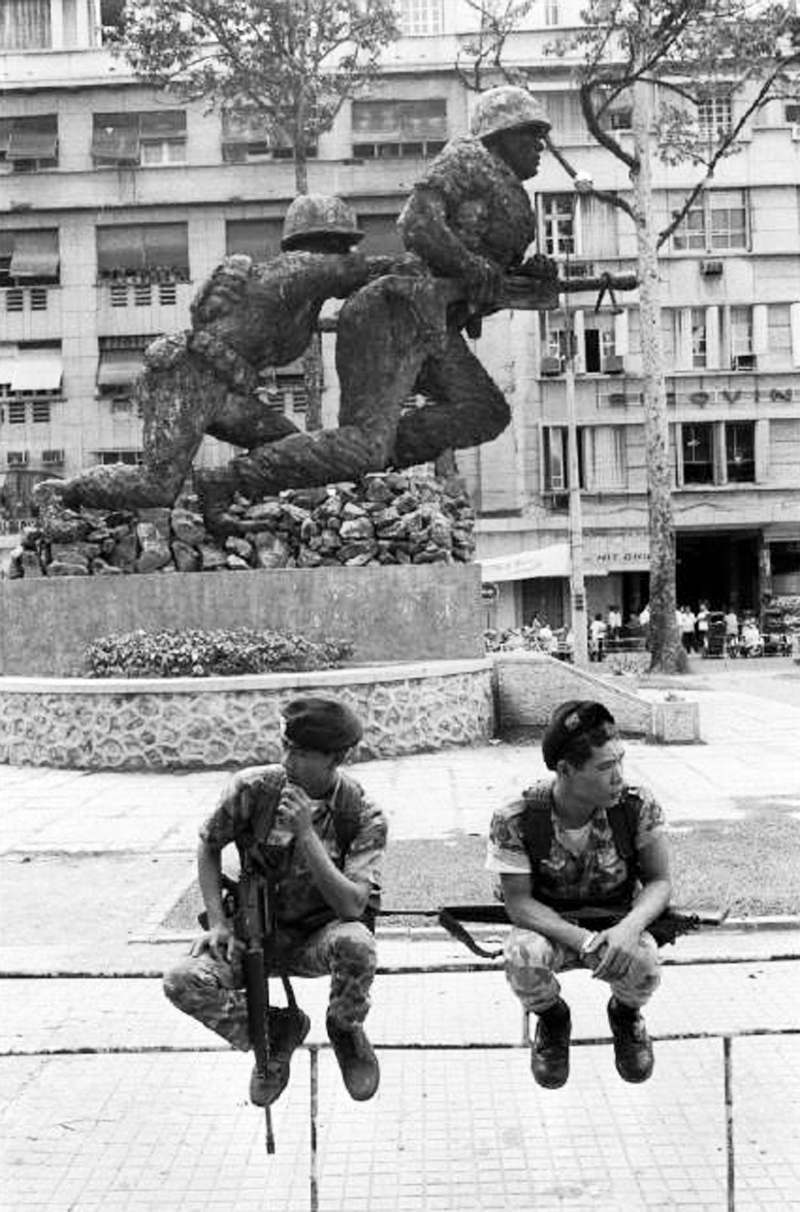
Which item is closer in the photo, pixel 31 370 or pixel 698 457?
pixel 31 370

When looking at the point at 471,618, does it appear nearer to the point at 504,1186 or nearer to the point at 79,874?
the point at 79,874

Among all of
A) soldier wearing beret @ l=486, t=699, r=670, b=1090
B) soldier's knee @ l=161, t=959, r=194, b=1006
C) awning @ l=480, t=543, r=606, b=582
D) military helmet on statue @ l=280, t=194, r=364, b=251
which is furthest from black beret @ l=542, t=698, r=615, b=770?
awning @ l=480, t=543, r=606, b=582

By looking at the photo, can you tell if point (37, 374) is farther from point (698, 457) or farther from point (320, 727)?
point (320, 727)

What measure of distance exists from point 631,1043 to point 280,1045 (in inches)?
35.7

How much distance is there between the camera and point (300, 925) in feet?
11.6

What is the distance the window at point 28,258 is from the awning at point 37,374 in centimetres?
162

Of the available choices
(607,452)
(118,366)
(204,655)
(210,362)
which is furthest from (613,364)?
(204,655)

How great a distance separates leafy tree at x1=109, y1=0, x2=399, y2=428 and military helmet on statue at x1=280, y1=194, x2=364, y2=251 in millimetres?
11723

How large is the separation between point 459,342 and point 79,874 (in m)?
7.88

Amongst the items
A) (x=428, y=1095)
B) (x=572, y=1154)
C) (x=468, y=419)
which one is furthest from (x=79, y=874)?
(x=468, y=419)

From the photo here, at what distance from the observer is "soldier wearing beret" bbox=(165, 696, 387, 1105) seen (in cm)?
334

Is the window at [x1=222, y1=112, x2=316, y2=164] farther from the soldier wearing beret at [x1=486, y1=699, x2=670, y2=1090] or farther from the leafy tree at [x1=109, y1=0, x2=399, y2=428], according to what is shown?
the soldier wearing beret at [x1=486, y1=699, x2=670, y2=1090]

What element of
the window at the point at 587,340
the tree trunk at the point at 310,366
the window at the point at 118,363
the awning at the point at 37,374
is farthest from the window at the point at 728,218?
the awning at the point at 37,374

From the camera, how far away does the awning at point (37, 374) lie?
35438mm
